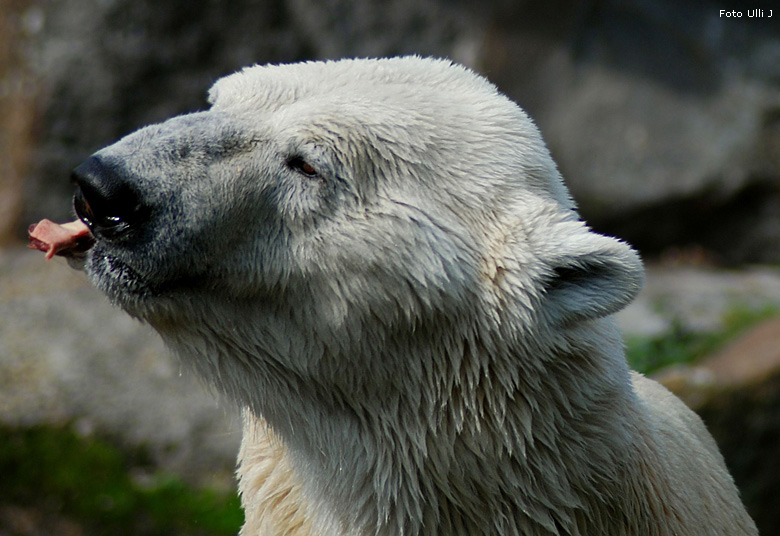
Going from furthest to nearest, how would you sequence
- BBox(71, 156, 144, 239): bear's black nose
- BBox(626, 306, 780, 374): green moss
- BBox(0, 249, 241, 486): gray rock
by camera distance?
BBox(626, 306, 780, 374): green moss → BBox(0, 249, 241, 486): gray rock → BBox(71, 156, 144, 239): bear's black nose

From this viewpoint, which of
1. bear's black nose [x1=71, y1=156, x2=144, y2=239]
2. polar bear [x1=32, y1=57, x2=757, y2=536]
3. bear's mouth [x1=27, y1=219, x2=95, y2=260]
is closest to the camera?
bear's black nose [x1=71, y1=156, x2=144, y2=239]

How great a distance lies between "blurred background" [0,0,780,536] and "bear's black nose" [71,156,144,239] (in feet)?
2.21

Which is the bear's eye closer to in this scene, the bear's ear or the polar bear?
the polar bear

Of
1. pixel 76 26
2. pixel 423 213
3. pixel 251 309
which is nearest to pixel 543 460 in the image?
pixel 423 213

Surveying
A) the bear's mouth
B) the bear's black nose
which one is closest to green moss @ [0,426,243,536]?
the bear's mouth

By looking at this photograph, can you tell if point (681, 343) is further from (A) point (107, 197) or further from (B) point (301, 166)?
(A) point (107, 197)

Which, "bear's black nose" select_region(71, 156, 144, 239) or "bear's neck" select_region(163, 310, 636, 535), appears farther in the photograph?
"bear's neck" select_region(163, 310, 636, 535)

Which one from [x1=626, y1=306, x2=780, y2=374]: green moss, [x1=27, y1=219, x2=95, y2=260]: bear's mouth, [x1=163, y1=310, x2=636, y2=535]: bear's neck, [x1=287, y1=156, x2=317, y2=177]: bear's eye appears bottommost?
[x1=626, y1=306, x2=780, y2=374]: green moss

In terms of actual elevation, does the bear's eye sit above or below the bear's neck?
above

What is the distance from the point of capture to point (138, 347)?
15.9 feet

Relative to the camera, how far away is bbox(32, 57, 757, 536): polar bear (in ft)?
6.26

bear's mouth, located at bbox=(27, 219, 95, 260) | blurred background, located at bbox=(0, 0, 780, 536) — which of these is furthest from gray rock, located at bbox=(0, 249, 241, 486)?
bear's mouth, located at bbox=(27, 219, 95, 260)

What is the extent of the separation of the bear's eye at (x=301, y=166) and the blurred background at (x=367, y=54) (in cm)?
74

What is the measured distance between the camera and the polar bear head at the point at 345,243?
1896mm
